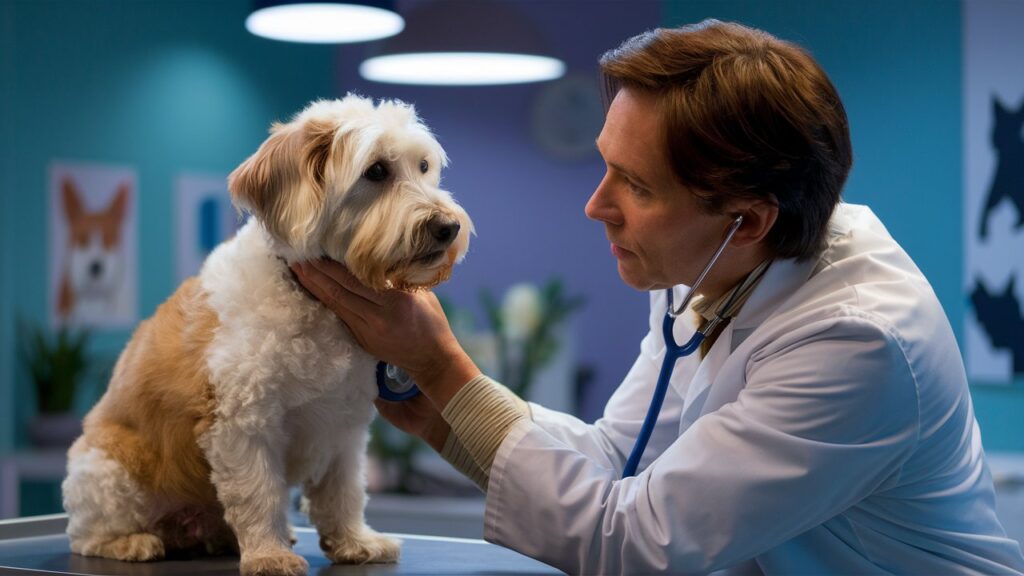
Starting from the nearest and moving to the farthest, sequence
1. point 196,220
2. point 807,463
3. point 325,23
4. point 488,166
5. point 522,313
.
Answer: point 807,463
point 325,23
point 522,313
point 196,220
point 488,166

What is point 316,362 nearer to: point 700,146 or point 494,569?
point 494,569

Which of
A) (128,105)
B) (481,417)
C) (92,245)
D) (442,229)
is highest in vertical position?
(128,105)

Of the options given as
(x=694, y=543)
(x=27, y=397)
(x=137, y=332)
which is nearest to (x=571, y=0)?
(x=27, y=397)

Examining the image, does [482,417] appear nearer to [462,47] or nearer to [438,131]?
[462,47]

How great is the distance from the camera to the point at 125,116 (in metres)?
5.23

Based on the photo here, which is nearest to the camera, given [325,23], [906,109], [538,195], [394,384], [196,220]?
[394,384]

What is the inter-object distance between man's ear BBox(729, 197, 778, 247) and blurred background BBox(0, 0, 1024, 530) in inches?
67.3

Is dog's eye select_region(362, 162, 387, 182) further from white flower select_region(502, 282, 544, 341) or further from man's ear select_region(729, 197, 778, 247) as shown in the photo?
white flower select_region(502, 282, 544, 341)

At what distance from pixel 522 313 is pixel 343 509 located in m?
3.43

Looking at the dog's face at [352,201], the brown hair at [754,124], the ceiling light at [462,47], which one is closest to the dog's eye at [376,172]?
the dog's face at [352,201]

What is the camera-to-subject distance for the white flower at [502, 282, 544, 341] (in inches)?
195

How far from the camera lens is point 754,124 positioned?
1396mm

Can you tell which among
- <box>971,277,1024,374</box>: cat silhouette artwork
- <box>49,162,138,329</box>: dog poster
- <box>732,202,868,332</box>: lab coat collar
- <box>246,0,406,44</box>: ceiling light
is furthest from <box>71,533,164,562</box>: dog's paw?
<box>49,162,138,329</box>: dog poster

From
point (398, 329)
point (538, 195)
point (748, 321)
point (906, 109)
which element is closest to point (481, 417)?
point (398, 329)
